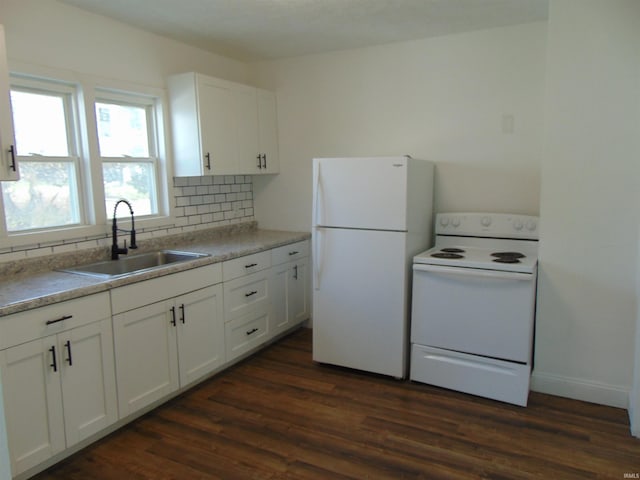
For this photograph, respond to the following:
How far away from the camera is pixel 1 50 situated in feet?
6.88

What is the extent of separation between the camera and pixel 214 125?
350 centimetres

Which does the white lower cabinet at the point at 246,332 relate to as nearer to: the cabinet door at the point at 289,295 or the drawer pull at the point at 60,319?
the cabinet door at the point at 289,295

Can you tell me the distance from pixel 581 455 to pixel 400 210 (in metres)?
1.63

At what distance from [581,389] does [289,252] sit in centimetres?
223

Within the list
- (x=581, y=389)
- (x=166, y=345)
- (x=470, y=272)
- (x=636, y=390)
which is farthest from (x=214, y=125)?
(x=636, y=390)

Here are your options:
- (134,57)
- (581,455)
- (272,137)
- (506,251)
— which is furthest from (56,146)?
(581,455)

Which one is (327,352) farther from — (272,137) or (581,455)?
(272,137)

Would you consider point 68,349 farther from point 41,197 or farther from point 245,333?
point 245,333

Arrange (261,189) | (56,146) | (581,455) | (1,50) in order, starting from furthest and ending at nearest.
A: (261,189)
(56,146)
(581,455)
(1,50)

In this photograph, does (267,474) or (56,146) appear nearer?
(267,474)

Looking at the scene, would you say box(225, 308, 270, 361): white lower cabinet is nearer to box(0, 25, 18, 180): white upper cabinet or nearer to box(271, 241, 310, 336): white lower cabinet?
box(271, 241, 310, 336): white lower cabinet

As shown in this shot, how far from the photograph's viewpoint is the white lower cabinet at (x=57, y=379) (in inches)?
79.7

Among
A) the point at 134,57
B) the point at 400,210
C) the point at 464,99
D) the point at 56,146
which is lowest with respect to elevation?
the point at 400,210

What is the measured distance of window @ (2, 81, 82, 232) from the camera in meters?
2.68
